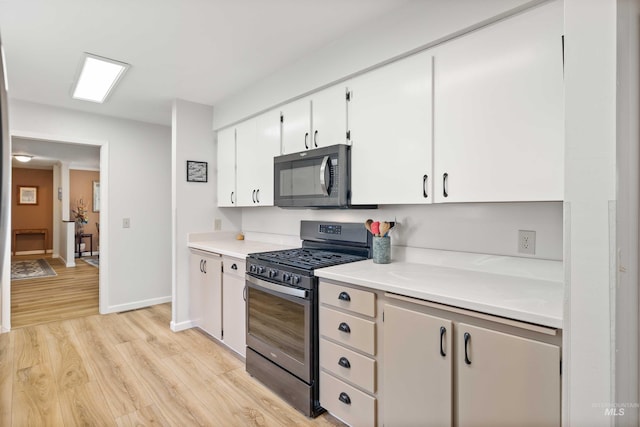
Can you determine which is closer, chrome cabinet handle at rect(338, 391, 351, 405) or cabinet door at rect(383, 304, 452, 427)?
cabinet door at rect(383, 304, 452, 427)

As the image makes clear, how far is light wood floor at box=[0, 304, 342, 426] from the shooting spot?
6.51 ft

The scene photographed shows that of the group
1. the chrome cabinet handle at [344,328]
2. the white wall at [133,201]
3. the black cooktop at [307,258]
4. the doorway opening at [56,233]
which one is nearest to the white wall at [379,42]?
the black cooktop at [307,258]

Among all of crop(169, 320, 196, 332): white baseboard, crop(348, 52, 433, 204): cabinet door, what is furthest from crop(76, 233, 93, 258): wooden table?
crop(348, 52, 433, 204): cabinet door

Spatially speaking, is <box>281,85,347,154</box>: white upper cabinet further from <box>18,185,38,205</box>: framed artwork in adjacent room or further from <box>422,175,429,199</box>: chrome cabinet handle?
<box>18,185,38,205</box>: framed artwork in adjacent room

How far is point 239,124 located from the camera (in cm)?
329

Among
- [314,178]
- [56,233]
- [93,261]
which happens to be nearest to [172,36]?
[314,178]

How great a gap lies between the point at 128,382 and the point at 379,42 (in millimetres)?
2810

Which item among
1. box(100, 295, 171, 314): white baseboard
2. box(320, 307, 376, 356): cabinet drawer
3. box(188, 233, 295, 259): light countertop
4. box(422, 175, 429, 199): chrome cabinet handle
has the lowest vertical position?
box(100, 295, 171, 314): white baseboard

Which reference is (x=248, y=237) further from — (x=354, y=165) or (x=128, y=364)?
(x=354, y=165)

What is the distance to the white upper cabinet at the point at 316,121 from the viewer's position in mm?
2273

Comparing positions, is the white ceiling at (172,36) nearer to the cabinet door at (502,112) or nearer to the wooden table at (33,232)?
the cabinet door at (502,112)

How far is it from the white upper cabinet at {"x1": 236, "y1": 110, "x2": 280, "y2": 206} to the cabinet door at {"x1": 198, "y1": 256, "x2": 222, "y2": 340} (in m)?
0.64

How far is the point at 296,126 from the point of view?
261 centimetres

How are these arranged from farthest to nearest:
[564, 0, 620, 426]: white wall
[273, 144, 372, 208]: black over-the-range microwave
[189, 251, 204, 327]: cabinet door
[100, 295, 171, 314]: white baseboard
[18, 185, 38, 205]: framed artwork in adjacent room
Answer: [18, 185, 38, 205]: framed artwork in adjacent room < [100, 295, 171, 314]: white baseboard < [189, 251, 204, 327]: cabinet door < [273, 144, 372, 208]: black over-the-range microwave < [564, 0, 620, 426]: white wall
